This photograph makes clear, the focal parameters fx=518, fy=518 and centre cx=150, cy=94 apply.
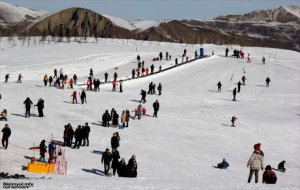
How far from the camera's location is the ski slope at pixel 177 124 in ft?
60.3

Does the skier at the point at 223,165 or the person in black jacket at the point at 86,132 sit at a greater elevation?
the person in black jacket at the point at 86,132

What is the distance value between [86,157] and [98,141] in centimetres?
350

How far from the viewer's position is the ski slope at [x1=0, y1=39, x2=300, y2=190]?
724 inches

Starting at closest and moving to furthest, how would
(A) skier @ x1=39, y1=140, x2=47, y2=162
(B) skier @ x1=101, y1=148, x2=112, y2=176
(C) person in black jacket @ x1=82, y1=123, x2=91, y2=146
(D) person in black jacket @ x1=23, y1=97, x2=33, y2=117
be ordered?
(B) skier @ x1=101, y1=148, x2=112, y2=176 < (A) skier @ x1=39, y1=140, x2=47, y2=162 < (C) person in black jacket @ x1=82, y1=123, x2=91, y2=146 < (D) person in black jacket @ x1=23, y1=97, x2=33, y2=117

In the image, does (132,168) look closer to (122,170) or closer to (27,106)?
(122,170)

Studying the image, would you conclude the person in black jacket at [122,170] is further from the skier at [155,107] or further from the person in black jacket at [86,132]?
the skier at [155,107]

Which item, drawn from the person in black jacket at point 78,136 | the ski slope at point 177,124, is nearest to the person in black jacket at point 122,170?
the ski slope at point 177,124

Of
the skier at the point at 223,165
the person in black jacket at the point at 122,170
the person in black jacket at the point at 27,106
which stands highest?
the person in black jacket at the point at 27,106

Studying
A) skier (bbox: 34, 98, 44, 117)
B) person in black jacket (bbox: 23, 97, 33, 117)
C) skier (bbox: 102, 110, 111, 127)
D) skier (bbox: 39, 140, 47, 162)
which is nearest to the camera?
skier (bbox: 39, 140, 47, 162)

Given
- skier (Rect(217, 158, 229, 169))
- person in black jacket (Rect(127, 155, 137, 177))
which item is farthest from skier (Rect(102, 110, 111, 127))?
person in black jacket (Rect(127, 155, 137, 177))

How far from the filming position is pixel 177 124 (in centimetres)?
3125

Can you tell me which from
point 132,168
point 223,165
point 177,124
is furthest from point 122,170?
point 177,124

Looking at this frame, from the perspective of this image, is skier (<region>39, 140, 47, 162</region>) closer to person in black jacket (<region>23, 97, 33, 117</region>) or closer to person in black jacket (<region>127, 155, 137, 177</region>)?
person in black jacket (<region>127, 155, 137, 177</region>)

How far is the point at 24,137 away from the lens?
76.6 feet
